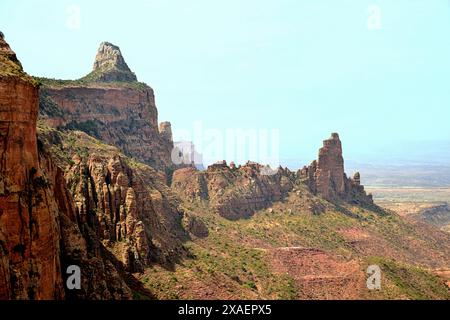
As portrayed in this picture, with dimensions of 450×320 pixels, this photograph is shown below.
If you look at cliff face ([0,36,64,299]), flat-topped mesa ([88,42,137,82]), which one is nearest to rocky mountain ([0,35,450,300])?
cliff face ([0,36,64,299])

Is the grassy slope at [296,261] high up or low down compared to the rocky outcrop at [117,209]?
down

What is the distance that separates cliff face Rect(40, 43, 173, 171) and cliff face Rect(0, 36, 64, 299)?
216 ft

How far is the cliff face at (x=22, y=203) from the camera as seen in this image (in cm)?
3966

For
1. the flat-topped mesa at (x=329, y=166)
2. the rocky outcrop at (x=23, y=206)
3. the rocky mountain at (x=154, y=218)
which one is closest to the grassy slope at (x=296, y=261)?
the rocky mountain at (x=154, y=218)

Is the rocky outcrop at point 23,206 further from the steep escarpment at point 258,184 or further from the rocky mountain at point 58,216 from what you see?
the steep escarpment at point 258,184

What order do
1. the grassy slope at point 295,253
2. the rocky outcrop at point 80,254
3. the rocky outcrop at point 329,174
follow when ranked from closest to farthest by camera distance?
the rocky outcrop at point 80,254, the grassy slope at point 295,253, the rocky outcrop at point 329,174

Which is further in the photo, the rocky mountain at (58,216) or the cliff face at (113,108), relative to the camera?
the cliff face at (113,108)

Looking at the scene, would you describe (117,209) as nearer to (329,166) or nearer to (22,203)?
(22,203)

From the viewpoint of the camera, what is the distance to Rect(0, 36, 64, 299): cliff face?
39656 mm

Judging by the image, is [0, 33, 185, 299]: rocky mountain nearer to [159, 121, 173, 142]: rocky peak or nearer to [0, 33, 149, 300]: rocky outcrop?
[0, 33, 149, 300]: rocky outcrop

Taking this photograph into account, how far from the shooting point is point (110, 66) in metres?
152

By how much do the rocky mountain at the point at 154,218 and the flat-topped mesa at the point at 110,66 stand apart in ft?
1.66

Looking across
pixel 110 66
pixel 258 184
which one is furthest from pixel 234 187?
pixel 110 66
